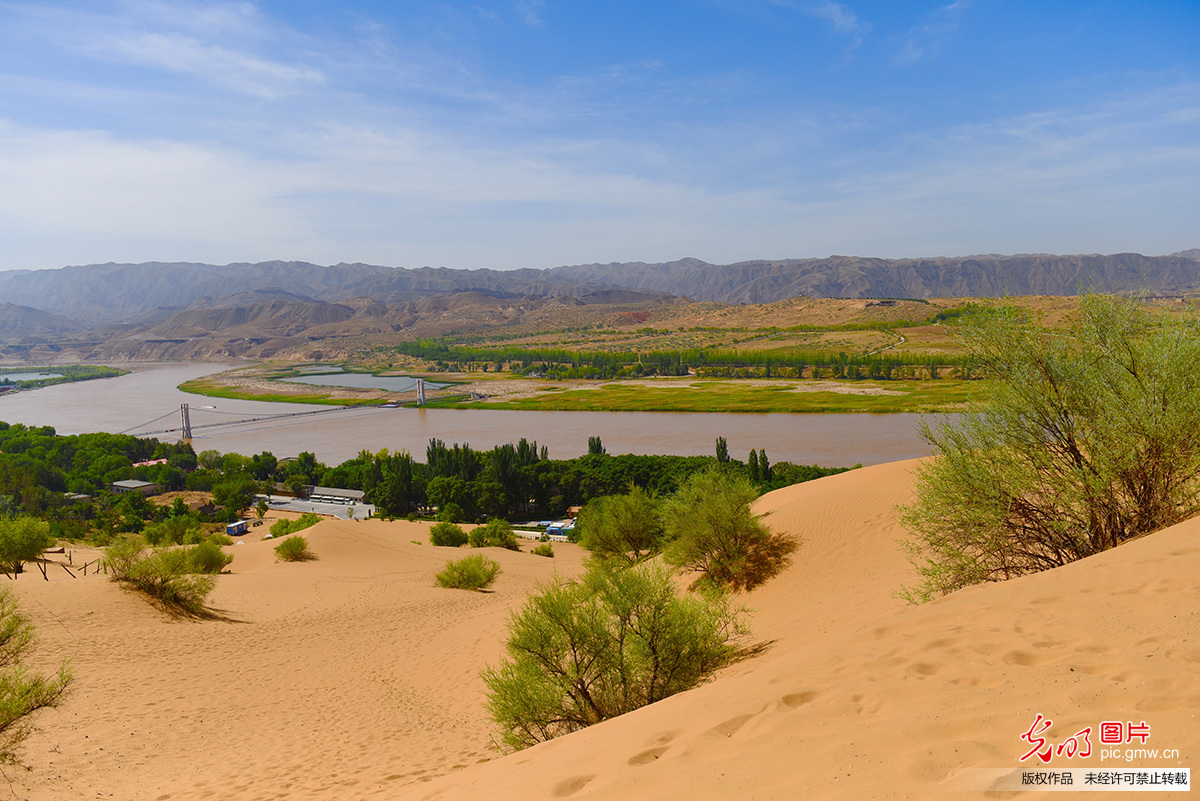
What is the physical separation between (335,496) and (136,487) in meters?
13.8

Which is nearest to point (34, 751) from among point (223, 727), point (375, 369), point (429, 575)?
point (223, 727)

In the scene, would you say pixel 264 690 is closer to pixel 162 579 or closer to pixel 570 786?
pixel 162 579

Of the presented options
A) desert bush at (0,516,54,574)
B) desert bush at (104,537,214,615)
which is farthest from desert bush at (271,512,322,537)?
desert bush at (104,537,214,615)

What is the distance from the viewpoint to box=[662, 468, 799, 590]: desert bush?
13883 mm

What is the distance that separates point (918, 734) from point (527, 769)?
2.88 m

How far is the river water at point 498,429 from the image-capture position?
47.3 m

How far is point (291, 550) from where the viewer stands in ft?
73.5

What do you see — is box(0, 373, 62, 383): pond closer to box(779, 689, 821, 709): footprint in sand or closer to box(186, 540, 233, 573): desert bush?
box(186, 540, 233, 573): desert bush

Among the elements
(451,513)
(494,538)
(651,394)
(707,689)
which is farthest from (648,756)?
(651,394)

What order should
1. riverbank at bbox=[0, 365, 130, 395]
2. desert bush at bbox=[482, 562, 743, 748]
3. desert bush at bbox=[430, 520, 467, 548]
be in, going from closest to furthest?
desert bush at bbox=[482, 562, 743, 748] < desert bush at bbox=[430, 520, 467, 548] < riverbank at bbox=[0, 365, 130, 395]

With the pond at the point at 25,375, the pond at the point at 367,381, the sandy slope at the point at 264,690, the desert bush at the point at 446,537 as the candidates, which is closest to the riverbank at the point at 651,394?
A: the pond at the point at 367,381

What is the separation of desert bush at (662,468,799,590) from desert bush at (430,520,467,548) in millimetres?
16251

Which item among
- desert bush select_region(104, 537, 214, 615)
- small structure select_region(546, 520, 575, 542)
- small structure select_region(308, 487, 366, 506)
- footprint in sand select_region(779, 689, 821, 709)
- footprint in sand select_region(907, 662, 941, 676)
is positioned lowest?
small structure select_region(546, 520, 575, 542)

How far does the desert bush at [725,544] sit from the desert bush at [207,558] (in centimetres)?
1283
